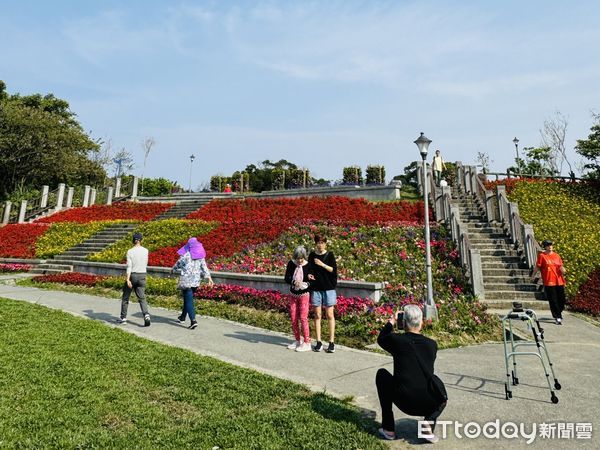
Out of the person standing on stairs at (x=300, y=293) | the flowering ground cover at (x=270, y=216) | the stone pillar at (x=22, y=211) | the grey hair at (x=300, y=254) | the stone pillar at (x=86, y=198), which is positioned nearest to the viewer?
the person standing on stairs at (x=300, y=293)

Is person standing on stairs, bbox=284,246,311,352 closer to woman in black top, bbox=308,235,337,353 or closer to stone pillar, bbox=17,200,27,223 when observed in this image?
woman in black top, bbox=308,235,337,353

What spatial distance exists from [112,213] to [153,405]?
27.6 m

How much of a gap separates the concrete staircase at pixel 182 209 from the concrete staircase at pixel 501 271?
61.6ft

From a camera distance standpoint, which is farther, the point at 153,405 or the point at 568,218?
the point at 568,218

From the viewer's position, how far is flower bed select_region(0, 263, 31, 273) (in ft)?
60.9

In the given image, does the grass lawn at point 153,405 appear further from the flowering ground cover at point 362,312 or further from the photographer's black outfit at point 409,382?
the flowering ground cover at point 362,312

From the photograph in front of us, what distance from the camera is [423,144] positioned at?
1043 cm

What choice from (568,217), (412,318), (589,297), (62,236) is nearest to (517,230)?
(589,297)

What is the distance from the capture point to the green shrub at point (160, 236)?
1847cm

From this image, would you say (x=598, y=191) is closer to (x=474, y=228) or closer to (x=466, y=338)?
(x=474, y=228)

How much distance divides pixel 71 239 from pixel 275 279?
54.8 feet

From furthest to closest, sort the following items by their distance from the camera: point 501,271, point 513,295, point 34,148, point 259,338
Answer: point 34,148 → point 501,271 → point 513,295 → point 259,338

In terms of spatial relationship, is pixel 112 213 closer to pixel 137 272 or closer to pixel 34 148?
pixel 34 148

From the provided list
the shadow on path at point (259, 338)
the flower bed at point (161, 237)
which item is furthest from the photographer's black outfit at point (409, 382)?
the flower bed at point (161, 237)
